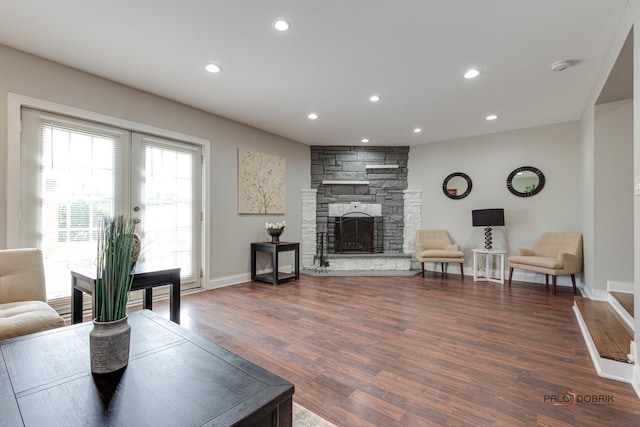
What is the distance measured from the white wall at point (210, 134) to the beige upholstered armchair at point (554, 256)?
144 inches

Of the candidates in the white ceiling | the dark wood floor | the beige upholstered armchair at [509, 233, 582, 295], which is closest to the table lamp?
the beige upholstered armchair at [509, 233, 582, 295]

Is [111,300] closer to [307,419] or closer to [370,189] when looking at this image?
[307,419]

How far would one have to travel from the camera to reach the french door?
2703 millimetres

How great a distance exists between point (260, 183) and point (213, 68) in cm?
219

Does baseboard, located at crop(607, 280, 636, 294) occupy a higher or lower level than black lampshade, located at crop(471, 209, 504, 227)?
lower

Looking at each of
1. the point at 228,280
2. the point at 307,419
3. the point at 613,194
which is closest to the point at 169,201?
the point at 228,280

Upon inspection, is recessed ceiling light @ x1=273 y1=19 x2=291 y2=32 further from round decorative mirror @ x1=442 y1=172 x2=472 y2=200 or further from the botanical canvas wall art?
round decorative mirror @ x1=442 y1=172 x2=472 y2=200

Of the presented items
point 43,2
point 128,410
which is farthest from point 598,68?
point 43,2

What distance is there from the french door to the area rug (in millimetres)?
2237

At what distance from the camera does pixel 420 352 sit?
2188 mm

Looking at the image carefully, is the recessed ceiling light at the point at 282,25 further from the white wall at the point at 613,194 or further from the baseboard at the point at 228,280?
the white wall at the point at 613,194

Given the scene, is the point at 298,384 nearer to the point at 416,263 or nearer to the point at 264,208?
the point at 264,208

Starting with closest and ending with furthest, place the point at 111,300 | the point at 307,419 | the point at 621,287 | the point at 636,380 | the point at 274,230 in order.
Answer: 1. the point at 111,300
2. the point at 307,419
3. the point at 636,380
4. the point at 621,287
5. the point at 274,230

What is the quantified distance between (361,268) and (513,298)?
8.10ft
